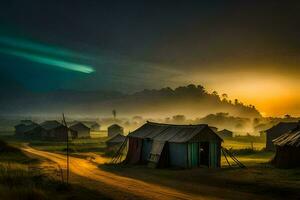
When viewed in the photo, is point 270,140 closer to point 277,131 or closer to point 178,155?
point 277,131

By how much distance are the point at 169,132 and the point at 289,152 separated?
1433 cm

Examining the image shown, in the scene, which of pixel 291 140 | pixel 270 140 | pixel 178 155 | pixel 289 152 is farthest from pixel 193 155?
pixel 270 140

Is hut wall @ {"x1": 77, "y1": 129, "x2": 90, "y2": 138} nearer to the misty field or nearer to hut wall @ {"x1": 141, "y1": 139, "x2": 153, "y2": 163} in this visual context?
hut wall @ {"x1": 141, "y1": 139, "x2": 153, "y2": 163}

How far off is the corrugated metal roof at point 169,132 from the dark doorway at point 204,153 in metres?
2.23

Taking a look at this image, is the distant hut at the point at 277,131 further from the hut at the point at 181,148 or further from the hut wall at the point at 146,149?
the hut wall at the point at 146,149

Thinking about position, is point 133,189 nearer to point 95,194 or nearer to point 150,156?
point 95,194

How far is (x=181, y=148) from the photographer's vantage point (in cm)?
4484

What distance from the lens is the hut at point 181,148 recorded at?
146 feet

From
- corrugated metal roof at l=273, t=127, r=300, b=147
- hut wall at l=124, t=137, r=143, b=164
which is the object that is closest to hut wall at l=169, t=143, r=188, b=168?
hut wall at l=124, t=137, r=143, b=164

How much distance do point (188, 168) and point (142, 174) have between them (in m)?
6.12

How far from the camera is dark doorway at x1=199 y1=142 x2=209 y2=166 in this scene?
46.1 m

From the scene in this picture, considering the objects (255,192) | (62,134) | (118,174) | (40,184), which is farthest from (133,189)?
(62,134)

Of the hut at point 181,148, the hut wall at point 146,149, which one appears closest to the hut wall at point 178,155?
the hut at point 181,148

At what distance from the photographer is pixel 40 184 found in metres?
28.6
